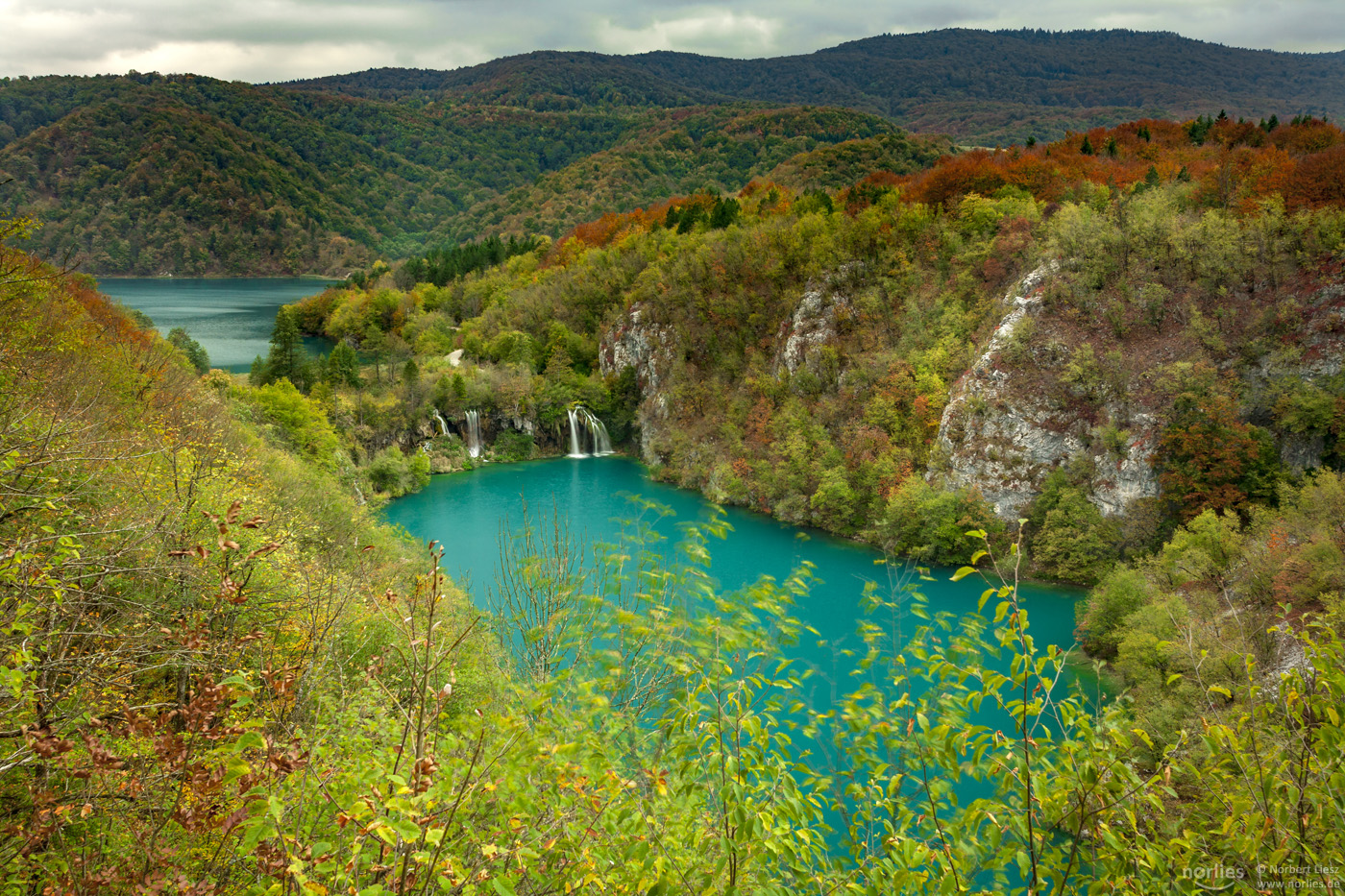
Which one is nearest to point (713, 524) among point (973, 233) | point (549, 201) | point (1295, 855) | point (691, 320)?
point (1295, 855)

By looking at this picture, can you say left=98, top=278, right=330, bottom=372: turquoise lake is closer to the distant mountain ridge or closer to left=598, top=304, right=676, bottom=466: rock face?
left=598, top=304, right=676, bottom=466: rock face

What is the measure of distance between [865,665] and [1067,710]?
1.18 metres

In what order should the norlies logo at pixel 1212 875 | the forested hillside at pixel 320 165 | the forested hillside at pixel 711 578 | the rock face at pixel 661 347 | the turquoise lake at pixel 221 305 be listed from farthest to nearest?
the forested hillside at pixel 320 165
the turquoise lake at pixel 221 305
the rock face at pixel 661 347
the forested hillside at pixel 711 578
the norlies logo at pixel 1212 875

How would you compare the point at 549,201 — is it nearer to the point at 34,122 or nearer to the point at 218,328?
the point at 218,328

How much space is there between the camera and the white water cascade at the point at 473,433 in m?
41.7

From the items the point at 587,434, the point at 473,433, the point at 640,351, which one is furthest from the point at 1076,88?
the point at 473,433

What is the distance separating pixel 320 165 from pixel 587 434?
134125 mm

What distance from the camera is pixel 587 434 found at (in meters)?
44.8

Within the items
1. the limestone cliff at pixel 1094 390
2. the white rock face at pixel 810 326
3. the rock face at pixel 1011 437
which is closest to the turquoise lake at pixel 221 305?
the white rock face at pixel 810 326

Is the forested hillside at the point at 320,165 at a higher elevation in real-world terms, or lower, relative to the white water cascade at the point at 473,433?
higher

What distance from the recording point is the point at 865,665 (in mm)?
4266

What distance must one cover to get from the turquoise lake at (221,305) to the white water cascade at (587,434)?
89.6 feet

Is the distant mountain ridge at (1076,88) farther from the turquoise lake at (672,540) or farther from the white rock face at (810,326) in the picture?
the turquoise lake at (672,540)

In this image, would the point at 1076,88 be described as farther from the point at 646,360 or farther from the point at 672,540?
the point at 672,540
